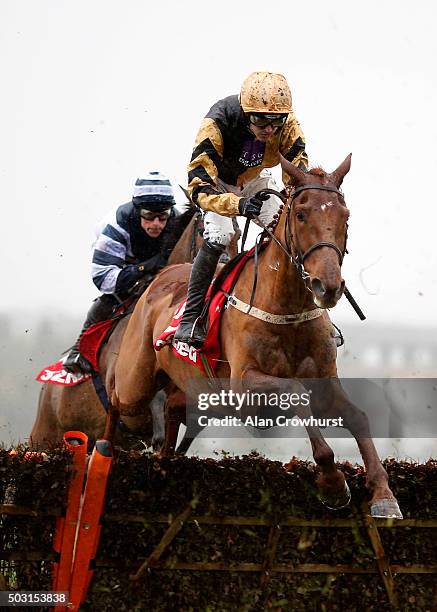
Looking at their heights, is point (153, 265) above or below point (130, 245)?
below

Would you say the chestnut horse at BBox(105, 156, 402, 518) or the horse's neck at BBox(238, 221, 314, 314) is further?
the horse's neck at BBox(238, 221, 314, 314)

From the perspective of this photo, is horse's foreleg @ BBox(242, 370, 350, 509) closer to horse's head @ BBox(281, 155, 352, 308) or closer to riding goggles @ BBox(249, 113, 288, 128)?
horse's head @ BBox(281, 155, 352, 308)

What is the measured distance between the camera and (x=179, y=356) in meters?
6.71

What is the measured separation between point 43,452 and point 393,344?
9584mm

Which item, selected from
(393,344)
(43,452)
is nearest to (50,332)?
(393,344)

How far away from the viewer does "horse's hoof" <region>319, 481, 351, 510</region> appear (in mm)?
5555

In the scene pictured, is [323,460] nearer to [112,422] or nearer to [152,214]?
[112,422]

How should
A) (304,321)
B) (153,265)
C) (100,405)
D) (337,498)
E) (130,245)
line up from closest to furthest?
(337,498) < (304,321) < (153,265) < (130,245) < (100,405)

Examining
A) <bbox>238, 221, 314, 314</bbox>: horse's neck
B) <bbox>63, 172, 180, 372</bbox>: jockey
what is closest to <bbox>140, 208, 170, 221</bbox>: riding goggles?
<bbox>63, 172, 180, 372</bbox>: jockey

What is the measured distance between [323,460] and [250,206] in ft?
5.22

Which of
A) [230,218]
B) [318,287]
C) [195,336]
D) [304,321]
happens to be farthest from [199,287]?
[318,287]

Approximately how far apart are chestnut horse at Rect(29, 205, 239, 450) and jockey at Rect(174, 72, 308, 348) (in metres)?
0.76

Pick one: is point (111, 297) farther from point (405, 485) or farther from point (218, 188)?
point (405, 485)

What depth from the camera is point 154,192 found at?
8094mm
